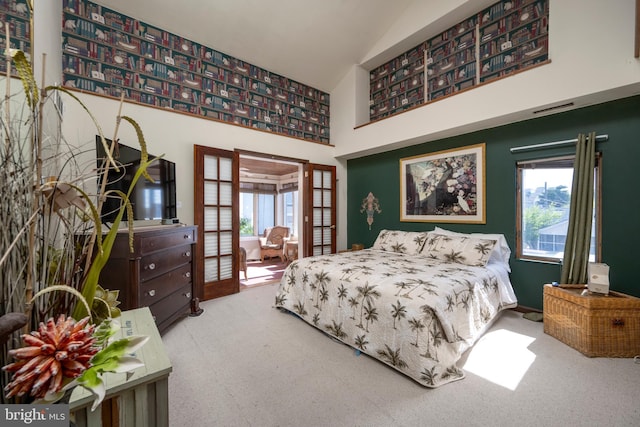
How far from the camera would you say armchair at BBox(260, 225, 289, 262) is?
605 centimetres

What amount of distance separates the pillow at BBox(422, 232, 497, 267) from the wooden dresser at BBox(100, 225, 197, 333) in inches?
108

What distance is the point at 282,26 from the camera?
140 inches

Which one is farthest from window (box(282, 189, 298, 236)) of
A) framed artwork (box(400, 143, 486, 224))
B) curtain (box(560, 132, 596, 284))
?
curtain (box(560, 132, 596, 284))

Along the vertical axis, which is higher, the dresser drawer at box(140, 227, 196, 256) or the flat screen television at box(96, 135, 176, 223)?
the flat screen television at box(96, 135, 176, 223)

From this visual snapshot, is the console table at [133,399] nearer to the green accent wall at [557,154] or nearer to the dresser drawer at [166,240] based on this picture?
the dresser drawer at [166,240]

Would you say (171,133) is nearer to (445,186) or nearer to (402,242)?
(402,242)

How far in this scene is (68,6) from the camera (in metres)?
2.68

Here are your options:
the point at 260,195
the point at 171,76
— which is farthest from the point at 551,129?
the point at 260,195

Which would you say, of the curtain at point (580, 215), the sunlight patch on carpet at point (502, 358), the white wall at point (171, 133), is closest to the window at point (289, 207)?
the white wall at point (171, 133)

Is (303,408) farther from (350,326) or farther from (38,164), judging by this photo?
(38,164)

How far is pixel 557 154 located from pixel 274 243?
5.23 meters

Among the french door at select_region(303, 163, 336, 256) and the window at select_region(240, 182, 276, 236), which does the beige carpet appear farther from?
the window at select_region(240, 182, 276, 236)

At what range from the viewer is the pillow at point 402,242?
3.27 metres

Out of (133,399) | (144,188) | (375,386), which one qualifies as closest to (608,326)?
(375,386)
